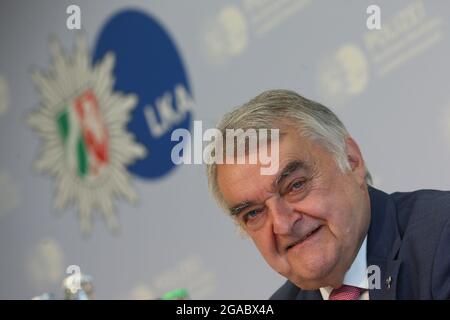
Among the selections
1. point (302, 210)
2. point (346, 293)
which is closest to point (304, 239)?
point (302, 210)

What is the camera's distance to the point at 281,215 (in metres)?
1.63

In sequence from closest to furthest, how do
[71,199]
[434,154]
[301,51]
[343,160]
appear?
[343,160] < [434,154] < [301,51] < [71,199]

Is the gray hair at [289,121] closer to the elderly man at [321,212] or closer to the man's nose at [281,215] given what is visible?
the elderly man at [321,212]

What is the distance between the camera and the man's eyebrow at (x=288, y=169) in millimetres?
1646

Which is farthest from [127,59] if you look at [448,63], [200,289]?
[448,63]

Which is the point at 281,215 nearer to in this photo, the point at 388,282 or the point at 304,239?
the point at 304,239

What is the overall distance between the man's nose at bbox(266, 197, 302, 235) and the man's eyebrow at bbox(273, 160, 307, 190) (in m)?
0.03

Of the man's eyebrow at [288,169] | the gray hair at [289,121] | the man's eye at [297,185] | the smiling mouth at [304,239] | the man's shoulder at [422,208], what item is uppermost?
the gray hair at [289,121]

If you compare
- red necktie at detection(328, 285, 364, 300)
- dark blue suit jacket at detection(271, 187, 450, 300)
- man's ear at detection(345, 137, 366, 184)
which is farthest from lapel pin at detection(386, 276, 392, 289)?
man's ear at detection(345, 137, 366, 184)

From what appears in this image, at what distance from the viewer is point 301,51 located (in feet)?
6.84

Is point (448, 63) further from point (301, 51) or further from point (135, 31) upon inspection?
point (135, 31)

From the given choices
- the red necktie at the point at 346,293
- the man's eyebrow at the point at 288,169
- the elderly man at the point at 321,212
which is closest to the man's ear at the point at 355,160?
the elderly man at the point at 321,212

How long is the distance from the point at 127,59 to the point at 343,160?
0.75m

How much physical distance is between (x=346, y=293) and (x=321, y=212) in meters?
0.18
